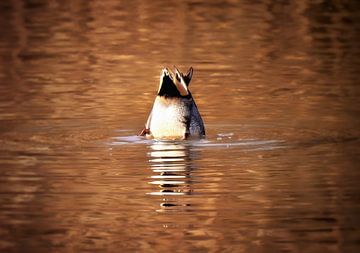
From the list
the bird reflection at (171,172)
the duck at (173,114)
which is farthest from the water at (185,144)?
the duck at (173,114)

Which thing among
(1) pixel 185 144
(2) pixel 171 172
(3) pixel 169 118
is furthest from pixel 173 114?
(2) pixel 171 172

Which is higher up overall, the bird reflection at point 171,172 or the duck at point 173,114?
the duck at point 173,114

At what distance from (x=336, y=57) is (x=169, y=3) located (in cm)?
1064

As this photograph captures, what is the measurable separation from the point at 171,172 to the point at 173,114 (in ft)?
7.49

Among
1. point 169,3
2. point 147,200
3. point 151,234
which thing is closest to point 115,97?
point 147,200

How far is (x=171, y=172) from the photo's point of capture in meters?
13.2

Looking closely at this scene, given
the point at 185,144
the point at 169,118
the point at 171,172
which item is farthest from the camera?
the point at 169,118

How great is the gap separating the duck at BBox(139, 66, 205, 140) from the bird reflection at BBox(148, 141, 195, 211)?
226 millimetres

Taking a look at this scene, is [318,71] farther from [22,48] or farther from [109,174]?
[109,174]

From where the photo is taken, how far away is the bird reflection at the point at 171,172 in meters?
12.1

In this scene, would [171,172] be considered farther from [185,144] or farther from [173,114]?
[173,114]

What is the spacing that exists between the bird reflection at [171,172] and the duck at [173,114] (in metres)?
0.23

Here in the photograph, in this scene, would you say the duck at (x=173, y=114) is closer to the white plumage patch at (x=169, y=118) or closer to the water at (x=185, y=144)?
the white plumage patch at (x=169, y=118)

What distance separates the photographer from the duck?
15242mm
